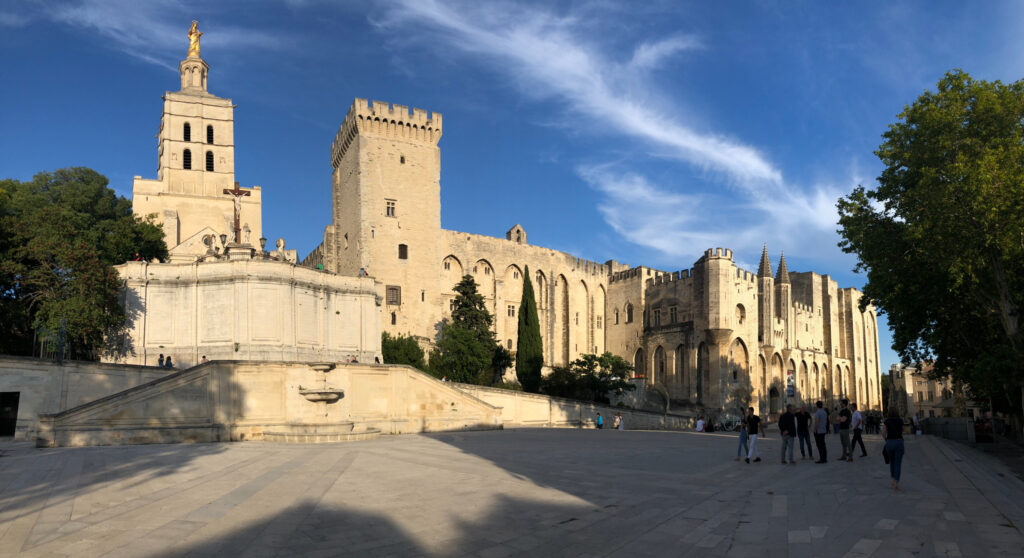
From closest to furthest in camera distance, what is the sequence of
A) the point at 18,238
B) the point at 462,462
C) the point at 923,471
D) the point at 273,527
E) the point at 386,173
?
the point at 273,527
the point at 923,471
the point at 462,462
the point at 18,238
the point at 386,173

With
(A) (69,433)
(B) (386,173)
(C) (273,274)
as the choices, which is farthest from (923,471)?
(B) (386,173)

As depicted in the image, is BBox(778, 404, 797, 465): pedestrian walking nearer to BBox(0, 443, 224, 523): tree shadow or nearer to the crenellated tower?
BBox(0, 443, 224, 523): tree shadow

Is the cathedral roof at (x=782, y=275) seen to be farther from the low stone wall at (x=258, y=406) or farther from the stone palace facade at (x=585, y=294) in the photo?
the low stone wall at (x=258, y=406)

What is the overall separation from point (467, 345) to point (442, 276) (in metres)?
9.59

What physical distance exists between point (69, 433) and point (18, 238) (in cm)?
1465

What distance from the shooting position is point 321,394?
21.0 metres

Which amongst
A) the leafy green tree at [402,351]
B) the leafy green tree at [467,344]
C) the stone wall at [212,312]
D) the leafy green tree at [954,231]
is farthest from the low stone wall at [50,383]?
the leafy green tree at [954,231]

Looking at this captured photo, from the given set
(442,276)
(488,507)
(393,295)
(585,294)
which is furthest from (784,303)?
(488,507)

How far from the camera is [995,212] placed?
1889 centimetres

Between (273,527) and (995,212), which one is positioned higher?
(995,212)

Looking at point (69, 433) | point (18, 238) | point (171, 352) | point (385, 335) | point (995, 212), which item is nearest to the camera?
point (69, 433)

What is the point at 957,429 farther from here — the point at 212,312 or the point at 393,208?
the point at 393,208

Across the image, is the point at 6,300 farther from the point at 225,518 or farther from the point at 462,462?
the point at 225,518

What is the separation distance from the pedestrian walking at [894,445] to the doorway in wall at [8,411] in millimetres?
21448
